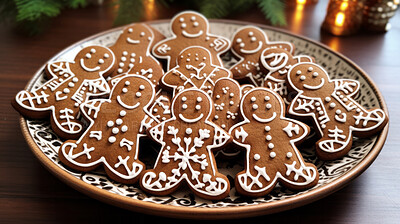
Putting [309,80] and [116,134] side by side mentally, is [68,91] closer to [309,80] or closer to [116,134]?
[116,134]

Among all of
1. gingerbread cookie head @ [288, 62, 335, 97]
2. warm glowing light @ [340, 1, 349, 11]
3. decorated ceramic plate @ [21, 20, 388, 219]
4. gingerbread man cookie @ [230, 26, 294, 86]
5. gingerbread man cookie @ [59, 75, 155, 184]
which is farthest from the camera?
warm glowing light @ [340, 1, 349, 11]

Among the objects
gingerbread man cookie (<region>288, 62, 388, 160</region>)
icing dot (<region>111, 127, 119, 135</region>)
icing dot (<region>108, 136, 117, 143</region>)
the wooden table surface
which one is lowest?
the wooden table surface

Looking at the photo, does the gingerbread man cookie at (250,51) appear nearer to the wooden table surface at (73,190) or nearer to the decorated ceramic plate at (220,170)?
the decorated ceramic plate at (220,170)

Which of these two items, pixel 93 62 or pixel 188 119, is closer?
pixel 188 119

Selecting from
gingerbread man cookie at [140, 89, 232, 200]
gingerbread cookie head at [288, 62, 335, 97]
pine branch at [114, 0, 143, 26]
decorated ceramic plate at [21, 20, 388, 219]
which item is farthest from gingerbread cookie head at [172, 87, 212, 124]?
pine branch at [114, 0, 143, 26]

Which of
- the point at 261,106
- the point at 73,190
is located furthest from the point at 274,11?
the point at 73,190

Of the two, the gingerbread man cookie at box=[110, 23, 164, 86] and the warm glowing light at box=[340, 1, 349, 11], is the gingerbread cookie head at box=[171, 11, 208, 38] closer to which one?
the gingerbread man cookie at box=[110, 23, 164, 86]
